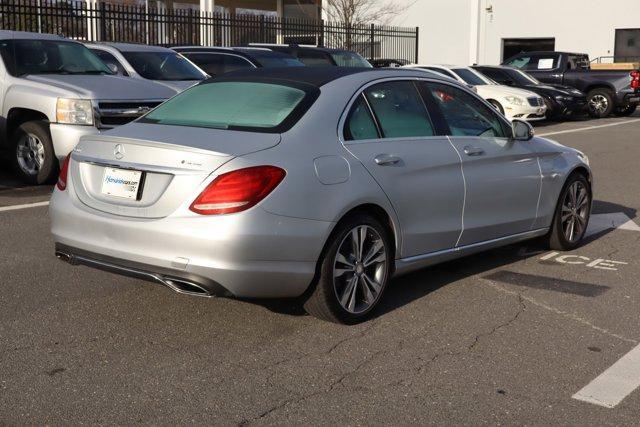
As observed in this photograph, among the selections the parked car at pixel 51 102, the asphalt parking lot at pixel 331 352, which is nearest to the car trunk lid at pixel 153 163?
the asphalt parking lot at pixel 331 352

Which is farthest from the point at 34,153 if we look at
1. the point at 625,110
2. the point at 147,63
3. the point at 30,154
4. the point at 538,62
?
the point at 625,110

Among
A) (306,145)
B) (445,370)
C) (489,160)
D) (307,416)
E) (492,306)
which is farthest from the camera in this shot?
(489,160)

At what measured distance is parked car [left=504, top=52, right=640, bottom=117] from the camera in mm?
25031

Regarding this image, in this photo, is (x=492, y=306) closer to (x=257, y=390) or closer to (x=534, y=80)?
(x=257, y=390)

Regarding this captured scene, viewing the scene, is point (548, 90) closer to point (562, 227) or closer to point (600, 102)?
point (600, 102)

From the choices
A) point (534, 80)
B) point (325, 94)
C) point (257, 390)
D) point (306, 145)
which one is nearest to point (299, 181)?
point (306, 145)

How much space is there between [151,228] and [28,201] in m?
5.23

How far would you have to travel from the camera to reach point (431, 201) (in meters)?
5.85

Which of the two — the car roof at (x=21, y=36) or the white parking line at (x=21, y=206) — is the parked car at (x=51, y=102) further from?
the white parking line at (x=21, y=206)

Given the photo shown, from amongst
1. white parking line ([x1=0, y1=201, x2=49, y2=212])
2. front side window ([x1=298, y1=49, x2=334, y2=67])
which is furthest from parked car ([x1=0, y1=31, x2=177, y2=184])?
front side window ([x1=298, y1=49, x2=334, y2=67])

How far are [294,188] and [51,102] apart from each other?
6.31 metres

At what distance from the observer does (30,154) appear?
35.4ft

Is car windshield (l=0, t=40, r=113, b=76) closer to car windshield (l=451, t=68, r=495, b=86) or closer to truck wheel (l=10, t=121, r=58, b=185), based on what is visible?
truck wheel (l=10, t=121, r=58, b=185)

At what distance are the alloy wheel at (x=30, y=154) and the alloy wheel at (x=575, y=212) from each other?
6260mm
